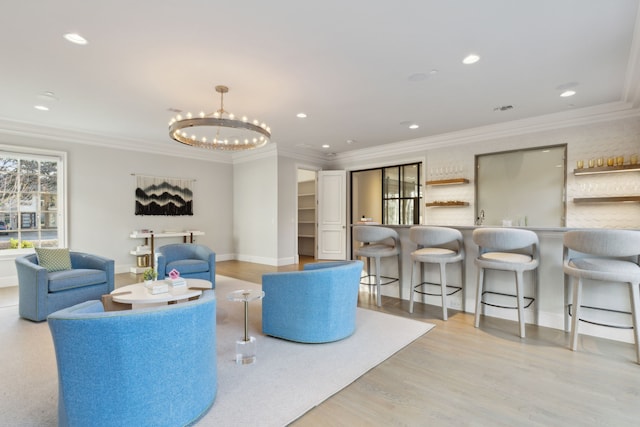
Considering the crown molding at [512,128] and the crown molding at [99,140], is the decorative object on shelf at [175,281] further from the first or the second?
the crown molding at [512,128]

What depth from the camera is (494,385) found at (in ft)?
7.55

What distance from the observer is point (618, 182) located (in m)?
4.84

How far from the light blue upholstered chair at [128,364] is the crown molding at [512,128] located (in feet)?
19.6

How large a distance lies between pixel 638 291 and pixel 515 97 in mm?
2891

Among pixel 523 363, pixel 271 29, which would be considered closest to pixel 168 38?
pixel 271 29

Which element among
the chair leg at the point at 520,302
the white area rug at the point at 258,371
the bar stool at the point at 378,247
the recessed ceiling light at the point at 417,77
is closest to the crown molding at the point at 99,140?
the white area rug at the point at 258,371

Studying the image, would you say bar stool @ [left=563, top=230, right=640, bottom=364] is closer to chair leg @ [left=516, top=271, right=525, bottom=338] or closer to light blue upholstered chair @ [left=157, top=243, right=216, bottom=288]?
chair leg @ [left=516, top=271, right=525, bottom=338]

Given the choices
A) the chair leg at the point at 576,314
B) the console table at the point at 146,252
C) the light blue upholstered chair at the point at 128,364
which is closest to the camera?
the light blue upholstered chair at the point at 128,364

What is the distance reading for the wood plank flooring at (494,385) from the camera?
1.94 meters

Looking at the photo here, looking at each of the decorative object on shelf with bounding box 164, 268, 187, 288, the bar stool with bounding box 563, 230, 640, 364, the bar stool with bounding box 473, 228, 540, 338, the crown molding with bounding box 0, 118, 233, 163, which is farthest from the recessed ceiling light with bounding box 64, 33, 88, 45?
the bar stool with bounding box 563, 230, 640, 364

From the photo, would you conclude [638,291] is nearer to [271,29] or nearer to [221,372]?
[221,372]

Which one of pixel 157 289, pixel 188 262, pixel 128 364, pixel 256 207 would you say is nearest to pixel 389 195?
pixel 256 207

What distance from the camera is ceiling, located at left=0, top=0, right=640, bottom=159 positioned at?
2.59m

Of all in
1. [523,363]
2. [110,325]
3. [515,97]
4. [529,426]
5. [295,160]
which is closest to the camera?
[110,325]
